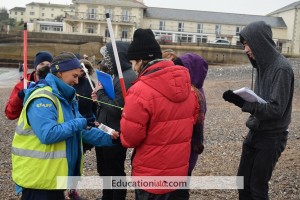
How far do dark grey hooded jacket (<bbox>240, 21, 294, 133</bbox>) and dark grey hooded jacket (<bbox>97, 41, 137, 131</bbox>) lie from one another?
1.38 m

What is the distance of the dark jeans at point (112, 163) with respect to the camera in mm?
4555

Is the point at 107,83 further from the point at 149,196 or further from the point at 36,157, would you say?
the point at 149,196

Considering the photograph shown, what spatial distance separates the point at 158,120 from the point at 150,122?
2.5 inches

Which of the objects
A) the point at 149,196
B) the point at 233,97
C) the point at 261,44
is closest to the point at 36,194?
the point at 149,196

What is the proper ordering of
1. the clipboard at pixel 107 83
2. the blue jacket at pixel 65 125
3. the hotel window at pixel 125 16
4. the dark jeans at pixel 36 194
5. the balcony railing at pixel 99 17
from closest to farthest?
1. the blue jacket at pixel 65 125
2. the dark jeans at pixel 36 194
3. the clipboard at pixel 107 83
4. the balcony railing at pixel 99 17
5. the hotel window at pixel 125 16

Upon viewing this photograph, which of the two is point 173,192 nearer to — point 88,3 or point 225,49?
point 225,49

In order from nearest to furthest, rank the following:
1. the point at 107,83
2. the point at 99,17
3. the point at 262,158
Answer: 1. the point at 262,158
2. the point at 107,83
3. the point at 99,17

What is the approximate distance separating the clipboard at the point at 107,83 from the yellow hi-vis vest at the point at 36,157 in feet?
3.06

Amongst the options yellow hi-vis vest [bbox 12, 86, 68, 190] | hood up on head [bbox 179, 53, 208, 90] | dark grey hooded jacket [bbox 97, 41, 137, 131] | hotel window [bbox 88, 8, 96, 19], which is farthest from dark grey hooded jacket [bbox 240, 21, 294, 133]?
hotel window [bbox 88, 8, 96, 19]

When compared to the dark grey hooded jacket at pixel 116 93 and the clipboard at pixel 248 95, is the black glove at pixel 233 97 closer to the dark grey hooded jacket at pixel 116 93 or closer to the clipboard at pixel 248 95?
the clipboard at pixel 248 95

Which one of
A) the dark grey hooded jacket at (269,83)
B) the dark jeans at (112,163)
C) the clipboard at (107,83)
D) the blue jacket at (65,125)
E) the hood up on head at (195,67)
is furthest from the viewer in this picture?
the dark jeans at (112,163)

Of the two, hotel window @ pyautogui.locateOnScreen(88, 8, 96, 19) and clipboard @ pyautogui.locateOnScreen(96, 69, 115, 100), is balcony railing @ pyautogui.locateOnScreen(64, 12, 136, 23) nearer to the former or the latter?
hotel window @ pyautogui.locateOnScreen(88, 8, 96, 19)

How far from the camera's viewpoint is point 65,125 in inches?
130

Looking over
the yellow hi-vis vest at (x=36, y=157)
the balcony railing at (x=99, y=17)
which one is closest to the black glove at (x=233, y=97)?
the yellow hi-vis vest at (x=36, y=157)
